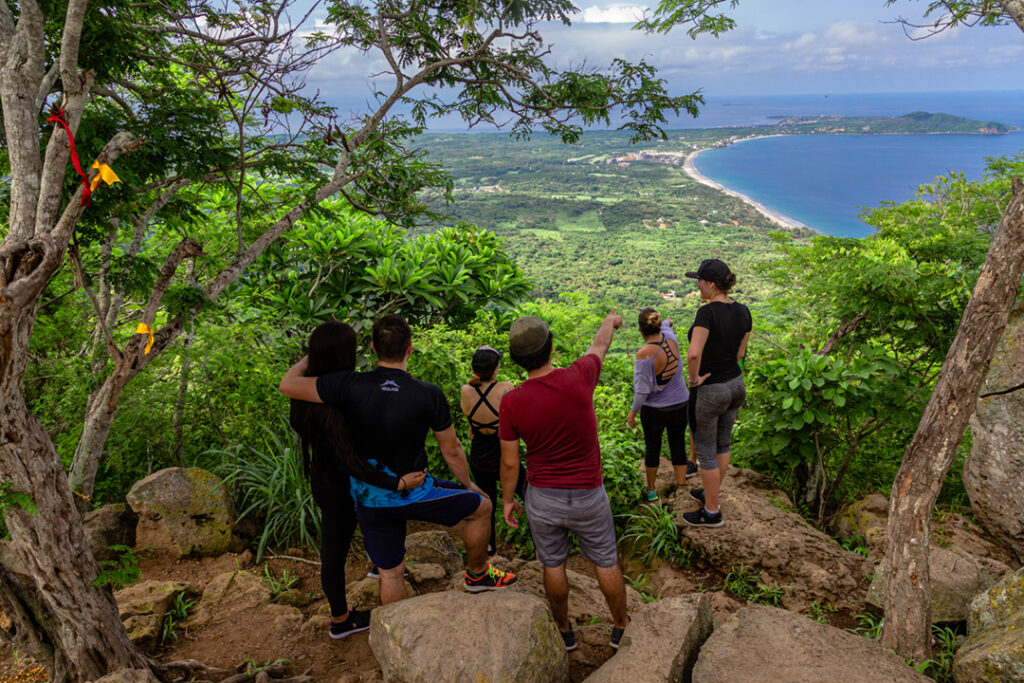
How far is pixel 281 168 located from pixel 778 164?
13737 cm

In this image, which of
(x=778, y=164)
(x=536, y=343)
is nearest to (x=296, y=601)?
(x=536, y=343)

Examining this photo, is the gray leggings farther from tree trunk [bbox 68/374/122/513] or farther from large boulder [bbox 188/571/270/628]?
tree trunk [bbox 68/374/122/513]

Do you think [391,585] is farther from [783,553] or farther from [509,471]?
[783,553]

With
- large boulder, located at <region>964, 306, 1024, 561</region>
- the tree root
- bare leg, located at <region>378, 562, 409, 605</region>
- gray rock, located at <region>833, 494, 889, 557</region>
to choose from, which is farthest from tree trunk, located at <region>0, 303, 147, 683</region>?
large boulder, located at <region>964, 306, 1024, 561</region>

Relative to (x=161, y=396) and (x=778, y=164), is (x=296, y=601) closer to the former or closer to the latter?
(x=161, y=396)

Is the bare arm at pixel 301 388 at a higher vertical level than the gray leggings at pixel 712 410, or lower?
higher

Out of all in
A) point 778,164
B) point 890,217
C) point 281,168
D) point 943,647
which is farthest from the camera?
point 778,164

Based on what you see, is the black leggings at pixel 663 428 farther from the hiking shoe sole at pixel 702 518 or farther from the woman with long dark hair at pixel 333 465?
the woman with long dark hair at pixel 333 465

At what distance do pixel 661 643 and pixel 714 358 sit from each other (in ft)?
5.98

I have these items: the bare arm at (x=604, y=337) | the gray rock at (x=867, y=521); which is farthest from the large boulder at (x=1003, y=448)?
the bare arm at (x=604, y=337)

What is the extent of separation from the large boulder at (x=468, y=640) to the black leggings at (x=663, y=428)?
1650 mm

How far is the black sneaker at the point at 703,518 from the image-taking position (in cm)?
375

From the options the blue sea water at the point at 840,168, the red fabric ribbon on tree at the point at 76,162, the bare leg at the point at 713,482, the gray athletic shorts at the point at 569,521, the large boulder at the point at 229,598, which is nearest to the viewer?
the red fabric ribbon on tree at the point at 76,162

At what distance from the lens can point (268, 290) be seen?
19.2ft
